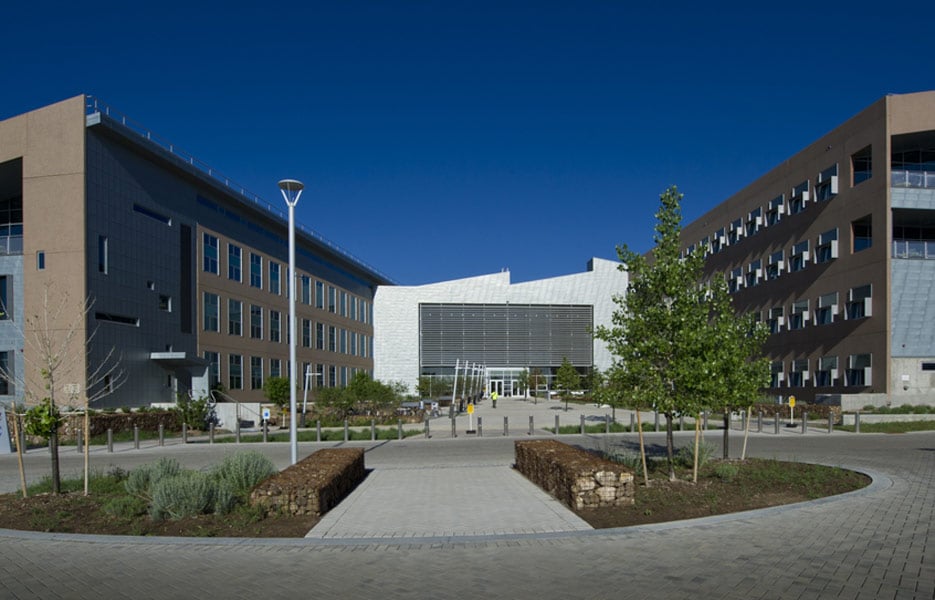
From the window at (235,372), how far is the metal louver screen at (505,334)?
121ft

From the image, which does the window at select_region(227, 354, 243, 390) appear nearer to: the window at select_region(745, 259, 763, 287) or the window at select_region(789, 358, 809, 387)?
the window at select_region(789, 358, 809, 387)

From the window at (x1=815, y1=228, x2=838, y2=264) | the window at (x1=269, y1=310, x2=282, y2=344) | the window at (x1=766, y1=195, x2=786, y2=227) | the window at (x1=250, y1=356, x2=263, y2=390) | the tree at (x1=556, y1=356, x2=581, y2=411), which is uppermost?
the window at (x1=766, y1=195, x2=786, y2=227)

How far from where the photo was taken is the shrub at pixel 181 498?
10328mm

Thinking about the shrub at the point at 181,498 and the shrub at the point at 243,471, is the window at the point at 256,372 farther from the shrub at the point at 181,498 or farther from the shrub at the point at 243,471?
the shrub at the point at 181,498

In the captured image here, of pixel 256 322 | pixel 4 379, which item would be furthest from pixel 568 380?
pixel 4 379

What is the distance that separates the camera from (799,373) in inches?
1805

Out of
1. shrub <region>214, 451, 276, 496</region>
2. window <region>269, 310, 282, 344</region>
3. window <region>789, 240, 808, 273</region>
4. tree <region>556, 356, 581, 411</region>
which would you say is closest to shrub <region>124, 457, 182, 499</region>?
shrub <region>214, 451, 276, 496</region>

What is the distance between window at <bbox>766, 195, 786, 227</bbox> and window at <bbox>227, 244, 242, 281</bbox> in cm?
3641

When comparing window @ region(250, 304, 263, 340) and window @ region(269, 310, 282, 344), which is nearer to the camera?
window @ region(250, 304, 263, 340)

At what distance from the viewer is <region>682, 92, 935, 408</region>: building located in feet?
119

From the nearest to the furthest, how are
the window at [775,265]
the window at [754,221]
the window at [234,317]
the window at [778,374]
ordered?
the window at [234,317], the window at [778,374], the window at [775,265], the window at [754,221]

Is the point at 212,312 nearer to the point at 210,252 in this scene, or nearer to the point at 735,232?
the point at 210,252

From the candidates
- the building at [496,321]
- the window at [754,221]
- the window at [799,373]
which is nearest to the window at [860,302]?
the window at [799,373]

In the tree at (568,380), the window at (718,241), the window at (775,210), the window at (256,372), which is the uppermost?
the window at (775,210)
